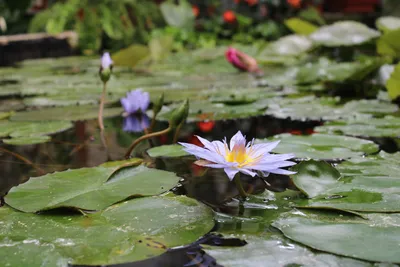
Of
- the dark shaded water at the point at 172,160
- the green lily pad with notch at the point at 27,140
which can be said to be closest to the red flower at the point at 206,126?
the dark shaded water at the point at 172,160

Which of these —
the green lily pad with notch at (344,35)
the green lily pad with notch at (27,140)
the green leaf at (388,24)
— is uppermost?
the green leaf at (388,24)

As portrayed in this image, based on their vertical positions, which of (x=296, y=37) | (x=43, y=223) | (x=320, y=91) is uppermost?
(x=296, y=37)

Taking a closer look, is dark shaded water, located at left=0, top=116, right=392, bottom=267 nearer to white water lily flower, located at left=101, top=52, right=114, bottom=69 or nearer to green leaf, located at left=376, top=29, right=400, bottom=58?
white water lily flower, located at left=101, top=52, right=114, bottom=69

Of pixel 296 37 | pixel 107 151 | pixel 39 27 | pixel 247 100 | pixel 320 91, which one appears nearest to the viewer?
pixel 107 151

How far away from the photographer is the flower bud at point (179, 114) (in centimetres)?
90

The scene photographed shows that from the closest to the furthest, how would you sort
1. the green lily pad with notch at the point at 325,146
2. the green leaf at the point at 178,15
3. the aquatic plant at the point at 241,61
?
the green lily pad with notch at the point at 325,146 → the aquatic plant at the point at 241,61 → the green leaf at the point at 178,15

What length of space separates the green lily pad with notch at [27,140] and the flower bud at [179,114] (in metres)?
0.32

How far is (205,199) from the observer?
664 millimetres

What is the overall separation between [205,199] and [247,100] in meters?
0.88

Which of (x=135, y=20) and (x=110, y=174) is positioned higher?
(x=135, y=20)

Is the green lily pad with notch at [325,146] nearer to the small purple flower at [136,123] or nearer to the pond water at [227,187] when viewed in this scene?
the pond water at [227,187]

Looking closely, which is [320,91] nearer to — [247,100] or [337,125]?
[247,100]

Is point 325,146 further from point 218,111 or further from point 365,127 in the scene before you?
point 218,111

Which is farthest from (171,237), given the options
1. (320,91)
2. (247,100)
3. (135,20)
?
(135,20)
